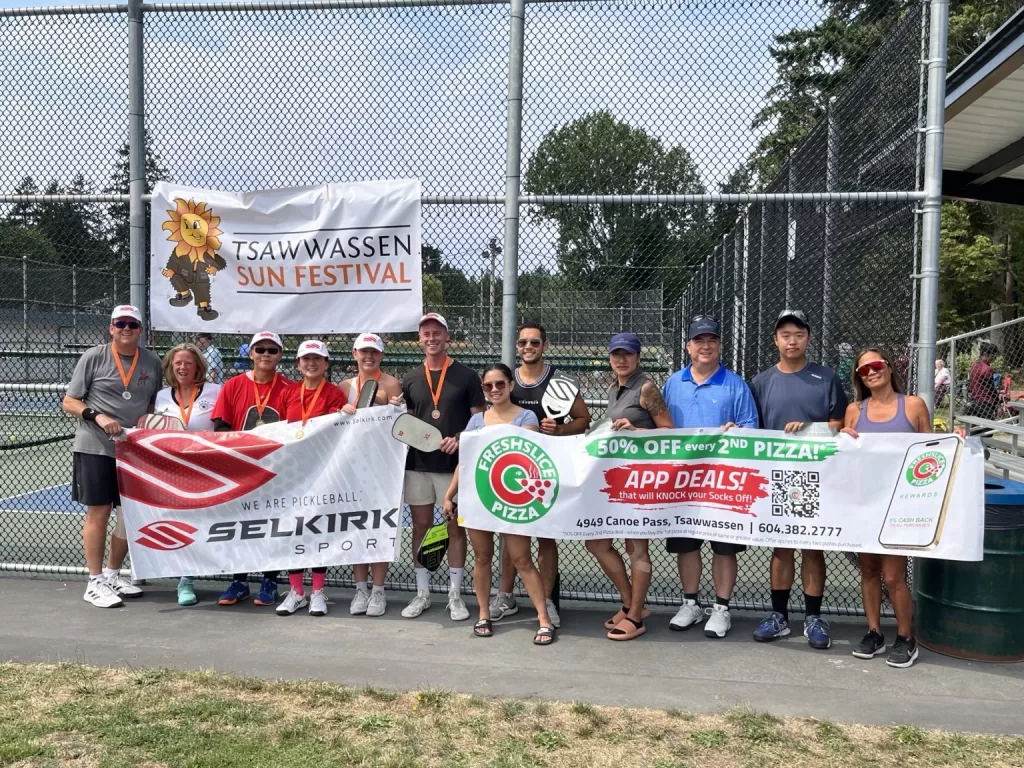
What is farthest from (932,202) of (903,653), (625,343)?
(903,653)

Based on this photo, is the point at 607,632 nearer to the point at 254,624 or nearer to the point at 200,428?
the point at 254,624

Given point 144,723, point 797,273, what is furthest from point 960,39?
point 144,723

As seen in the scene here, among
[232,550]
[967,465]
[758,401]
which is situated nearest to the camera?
[967,465]

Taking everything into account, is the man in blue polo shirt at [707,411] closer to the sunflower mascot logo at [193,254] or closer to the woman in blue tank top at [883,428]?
the woman in blue tank top at [883,428]

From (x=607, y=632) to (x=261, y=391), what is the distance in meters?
2.85

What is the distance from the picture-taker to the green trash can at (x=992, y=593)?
477 cm

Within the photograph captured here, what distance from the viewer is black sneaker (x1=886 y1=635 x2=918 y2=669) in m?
4.76

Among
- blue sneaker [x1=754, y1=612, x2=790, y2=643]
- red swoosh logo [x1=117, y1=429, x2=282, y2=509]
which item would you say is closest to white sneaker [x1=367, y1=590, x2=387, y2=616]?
red swoosh logo [x1=117, y1=429, x2=282, y2=509]

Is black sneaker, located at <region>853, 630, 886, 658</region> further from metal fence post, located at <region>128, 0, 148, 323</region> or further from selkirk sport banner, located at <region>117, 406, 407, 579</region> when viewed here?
metal fence post, located at <region>128, 0, 148, 323</region>

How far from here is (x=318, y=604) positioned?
562cm

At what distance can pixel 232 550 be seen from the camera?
18.7ft

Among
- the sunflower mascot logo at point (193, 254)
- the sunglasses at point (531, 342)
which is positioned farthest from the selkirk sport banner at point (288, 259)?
the sunglasses at point (531, 342)

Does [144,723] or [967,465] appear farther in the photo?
[967,465]

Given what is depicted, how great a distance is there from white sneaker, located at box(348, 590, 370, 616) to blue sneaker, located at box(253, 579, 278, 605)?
584mm
